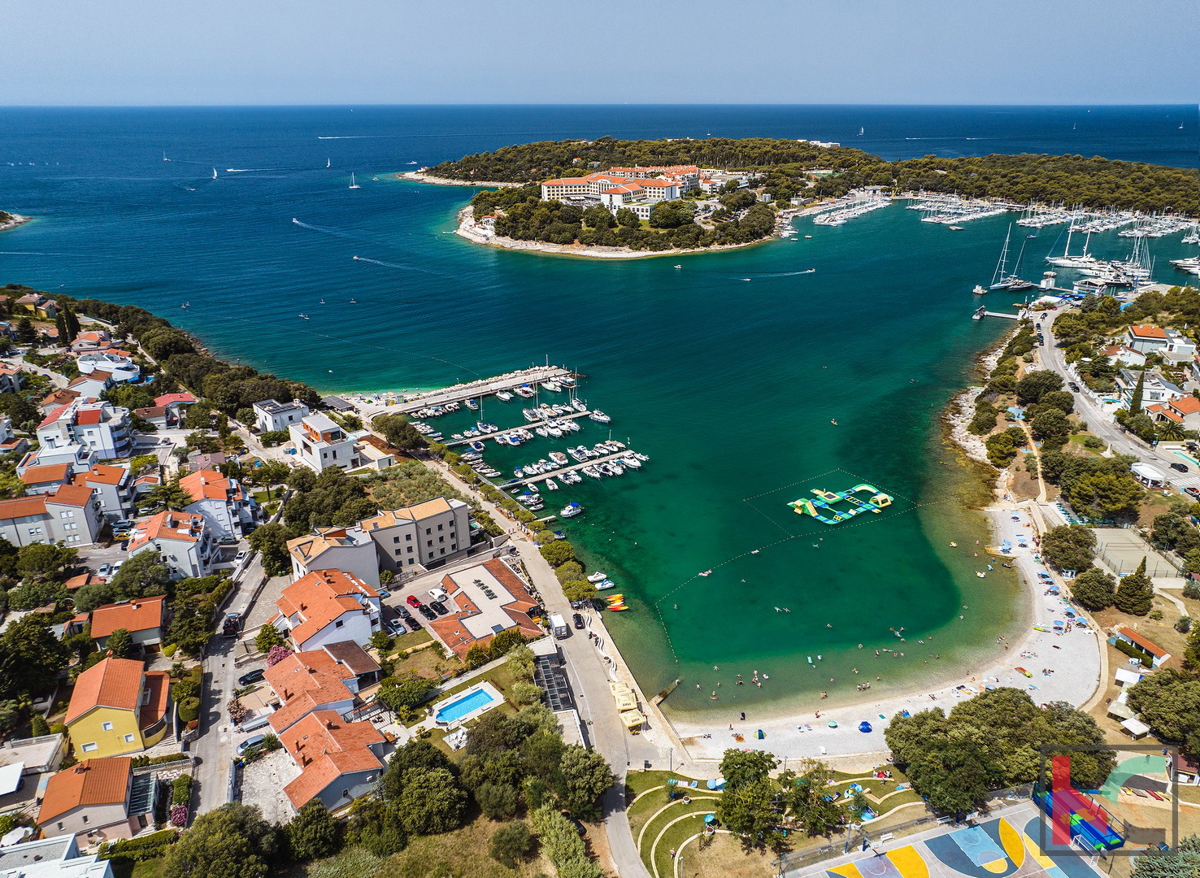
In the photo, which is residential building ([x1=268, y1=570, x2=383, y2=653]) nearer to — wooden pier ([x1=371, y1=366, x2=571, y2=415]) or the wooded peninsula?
wooden pier ([x1=371, y1=366, x2=571, y2=415])

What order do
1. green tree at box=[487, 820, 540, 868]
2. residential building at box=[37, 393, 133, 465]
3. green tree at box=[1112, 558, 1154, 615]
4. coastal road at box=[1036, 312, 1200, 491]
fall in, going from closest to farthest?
1. green tree at box=[487, 820, 540, 868]
2. green tree at box=[1112, 558, 1154, 615]
3. residential building at box=[37, 393, 133, 465]
4. coastal road at box=[1036, 312, 1200, 491]

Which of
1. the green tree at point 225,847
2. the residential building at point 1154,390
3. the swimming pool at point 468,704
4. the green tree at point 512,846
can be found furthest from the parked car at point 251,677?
the residential building at point 1154,390

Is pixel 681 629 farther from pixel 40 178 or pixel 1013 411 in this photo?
pixel 40 178

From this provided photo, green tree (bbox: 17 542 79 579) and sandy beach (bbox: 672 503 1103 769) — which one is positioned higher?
green tree (bbox: 17 542 79 579)

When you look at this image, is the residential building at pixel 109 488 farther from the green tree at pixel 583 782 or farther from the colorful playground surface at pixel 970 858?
the colorful playground surface at pixel 970 858

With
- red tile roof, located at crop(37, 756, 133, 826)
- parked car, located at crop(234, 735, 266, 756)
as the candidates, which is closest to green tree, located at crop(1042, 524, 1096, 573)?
parked car, located at crop(234, 735, 266, 756)
